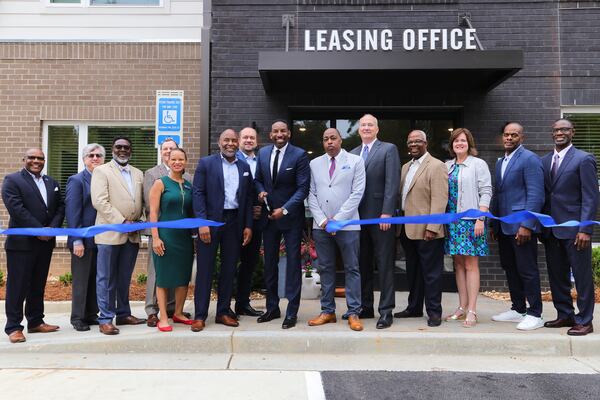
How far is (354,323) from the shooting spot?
5.01m

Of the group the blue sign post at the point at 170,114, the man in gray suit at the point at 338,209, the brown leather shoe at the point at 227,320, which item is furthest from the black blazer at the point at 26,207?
the man in gray suit at the point at 338,209

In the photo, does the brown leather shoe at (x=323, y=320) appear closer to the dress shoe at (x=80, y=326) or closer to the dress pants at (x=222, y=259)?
the dress pants at (x=222, y=259)

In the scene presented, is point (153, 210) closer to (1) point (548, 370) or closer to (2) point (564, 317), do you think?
(1) point (548, 370)

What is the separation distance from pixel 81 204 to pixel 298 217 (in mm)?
2310

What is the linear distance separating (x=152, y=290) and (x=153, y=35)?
5.19 metres

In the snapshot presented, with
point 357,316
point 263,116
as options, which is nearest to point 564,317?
point 357,316

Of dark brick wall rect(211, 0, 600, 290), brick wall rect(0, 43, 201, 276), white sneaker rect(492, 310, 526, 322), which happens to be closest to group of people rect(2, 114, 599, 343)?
white sneaker rect(492, 310, 526, 322)

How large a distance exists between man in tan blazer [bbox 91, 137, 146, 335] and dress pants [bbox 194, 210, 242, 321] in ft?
2.63

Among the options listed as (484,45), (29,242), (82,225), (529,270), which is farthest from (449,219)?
(29,242)

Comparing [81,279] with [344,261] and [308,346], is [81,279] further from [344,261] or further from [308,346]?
[344,261]

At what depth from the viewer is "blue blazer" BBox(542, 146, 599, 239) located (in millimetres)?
4930

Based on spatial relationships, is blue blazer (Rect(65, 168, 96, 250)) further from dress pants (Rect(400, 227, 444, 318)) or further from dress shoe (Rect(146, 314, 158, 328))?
dress pants (Rect(400, 227, 444, 318))

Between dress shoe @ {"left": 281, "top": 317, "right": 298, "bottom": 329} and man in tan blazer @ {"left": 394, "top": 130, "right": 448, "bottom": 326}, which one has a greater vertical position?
man in tan blazer @ {"left": 394, "top": 130, "right": 448, "bottom": 326}

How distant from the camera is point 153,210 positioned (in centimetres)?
511
